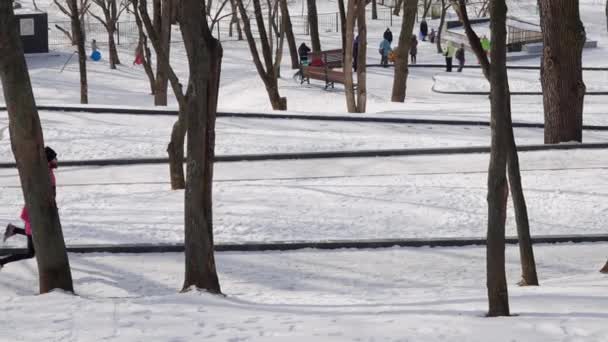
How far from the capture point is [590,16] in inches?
2329

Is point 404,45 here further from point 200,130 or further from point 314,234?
point 200,130

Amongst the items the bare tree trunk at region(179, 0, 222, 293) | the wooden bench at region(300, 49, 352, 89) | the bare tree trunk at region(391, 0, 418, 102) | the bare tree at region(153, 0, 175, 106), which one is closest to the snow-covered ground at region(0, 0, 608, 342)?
the bare tree trunk at region(179, 0, 222, 293)

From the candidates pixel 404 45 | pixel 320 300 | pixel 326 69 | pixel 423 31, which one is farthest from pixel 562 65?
pixel 423 31

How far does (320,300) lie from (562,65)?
8537 millimetres

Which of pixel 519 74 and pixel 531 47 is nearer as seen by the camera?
pixel 519 74

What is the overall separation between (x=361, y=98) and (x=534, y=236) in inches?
522

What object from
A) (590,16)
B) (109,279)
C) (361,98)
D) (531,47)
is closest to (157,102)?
(361,98)

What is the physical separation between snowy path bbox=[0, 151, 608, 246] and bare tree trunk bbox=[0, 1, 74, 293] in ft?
9.95

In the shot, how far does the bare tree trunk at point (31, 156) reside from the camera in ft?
32.0

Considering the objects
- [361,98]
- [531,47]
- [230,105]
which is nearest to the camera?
[361,98]

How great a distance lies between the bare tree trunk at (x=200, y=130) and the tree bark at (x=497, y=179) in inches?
99.6

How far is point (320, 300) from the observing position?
9.98 meters

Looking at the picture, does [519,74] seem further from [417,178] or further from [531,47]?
[417,178]

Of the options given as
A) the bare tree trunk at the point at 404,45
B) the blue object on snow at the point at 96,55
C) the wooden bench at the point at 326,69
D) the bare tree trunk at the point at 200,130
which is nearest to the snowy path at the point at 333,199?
the bare tree trunk at the point at 200,130
